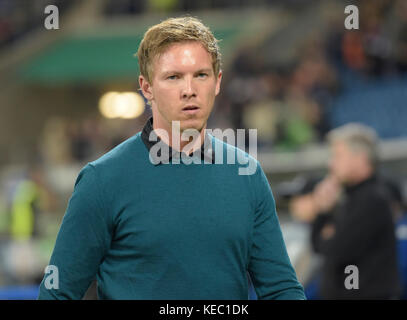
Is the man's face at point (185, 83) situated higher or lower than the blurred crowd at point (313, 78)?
lower

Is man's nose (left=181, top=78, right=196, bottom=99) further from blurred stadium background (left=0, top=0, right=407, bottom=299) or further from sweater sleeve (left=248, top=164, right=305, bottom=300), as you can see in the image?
blurred stadium background (left=0, top=0, right=407, bottom=299)

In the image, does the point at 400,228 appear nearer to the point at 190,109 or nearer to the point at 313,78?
the point at 190,109

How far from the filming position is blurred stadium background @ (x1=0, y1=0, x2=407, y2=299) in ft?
34.8

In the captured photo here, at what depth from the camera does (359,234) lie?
174 inches

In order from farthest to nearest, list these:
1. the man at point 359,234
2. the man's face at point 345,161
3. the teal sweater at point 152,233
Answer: the man's face at point 345,161 → the man at point 359,234 → the teal sweater at point 152,233

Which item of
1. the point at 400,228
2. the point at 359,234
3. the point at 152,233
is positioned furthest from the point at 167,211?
the point at 400,228

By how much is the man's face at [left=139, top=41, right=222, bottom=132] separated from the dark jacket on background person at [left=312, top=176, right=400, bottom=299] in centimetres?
239

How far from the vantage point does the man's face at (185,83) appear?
2191 millimetres

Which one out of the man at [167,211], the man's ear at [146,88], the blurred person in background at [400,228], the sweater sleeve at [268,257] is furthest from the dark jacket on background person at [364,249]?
the man's ear at [146,88]

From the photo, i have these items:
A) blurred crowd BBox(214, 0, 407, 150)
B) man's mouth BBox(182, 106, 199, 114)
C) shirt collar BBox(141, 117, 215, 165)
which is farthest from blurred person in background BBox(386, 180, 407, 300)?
blurred crowd BBox(214, 0, 407, 150)

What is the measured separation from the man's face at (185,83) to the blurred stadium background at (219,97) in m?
3.32

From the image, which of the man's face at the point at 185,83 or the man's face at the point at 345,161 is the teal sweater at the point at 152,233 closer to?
the man's face at the point at 185,83

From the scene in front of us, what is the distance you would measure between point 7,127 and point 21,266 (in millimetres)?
13146

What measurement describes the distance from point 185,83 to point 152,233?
1.34 feet
